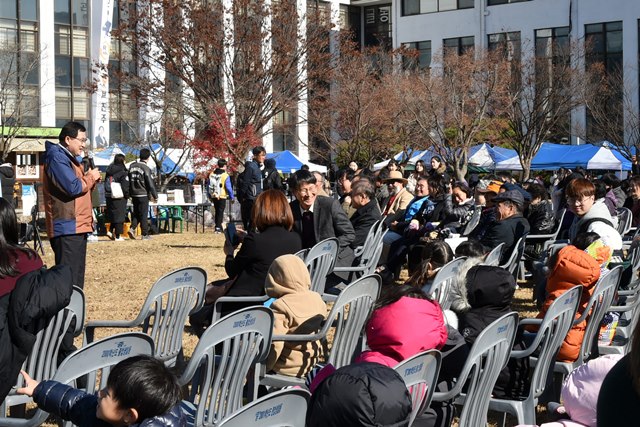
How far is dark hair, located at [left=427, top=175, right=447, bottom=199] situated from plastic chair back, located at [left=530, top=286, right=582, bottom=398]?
23.0ft

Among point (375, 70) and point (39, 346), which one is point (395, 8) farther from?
point (39, 346)

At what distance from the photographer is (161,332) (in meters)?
5.75

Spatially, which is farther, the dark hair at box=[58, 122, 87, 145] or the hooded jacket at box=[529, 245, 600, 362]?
the dark hair at box=[58, 122, 87, 145]

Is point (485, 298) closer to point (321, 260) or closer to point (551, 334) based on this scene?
point (551, 334)

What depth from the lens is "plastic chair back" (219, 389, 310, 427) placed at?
2752 mm

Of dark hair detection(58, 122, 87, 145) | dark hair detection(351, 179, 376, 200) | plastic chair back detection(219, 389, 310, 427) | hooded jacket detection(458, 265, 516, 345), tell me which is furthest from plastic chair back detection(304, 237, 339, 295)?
plastic chair back detection(219, 389, 310, 427)

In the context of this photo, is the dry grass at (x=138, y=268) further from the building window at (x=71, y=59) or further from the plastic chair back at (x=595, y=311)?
the building window at (x=71, y=59)

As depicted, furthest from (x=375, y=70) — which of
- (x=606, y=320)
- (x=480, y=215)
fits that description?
(x=606, y=320)

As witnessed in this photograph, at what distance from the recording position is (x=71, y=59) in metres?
47.9

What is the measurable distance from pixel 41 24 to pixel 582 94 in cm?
2592

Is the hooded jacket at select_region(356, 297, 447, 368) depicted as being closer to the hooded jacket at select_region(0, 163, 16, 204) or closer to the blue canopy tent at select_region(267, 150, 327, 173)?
the hooded jacket at select_region(0, 163, 16, 204)

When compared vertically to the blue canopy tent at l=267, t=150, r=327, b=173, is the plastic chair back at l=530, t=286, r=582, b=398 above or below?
below

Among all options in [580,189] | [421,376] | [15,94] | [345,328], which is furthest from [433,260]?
[15,94]

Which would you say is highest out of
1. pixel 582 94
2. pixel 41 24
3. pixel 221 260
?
pixel 41 24
